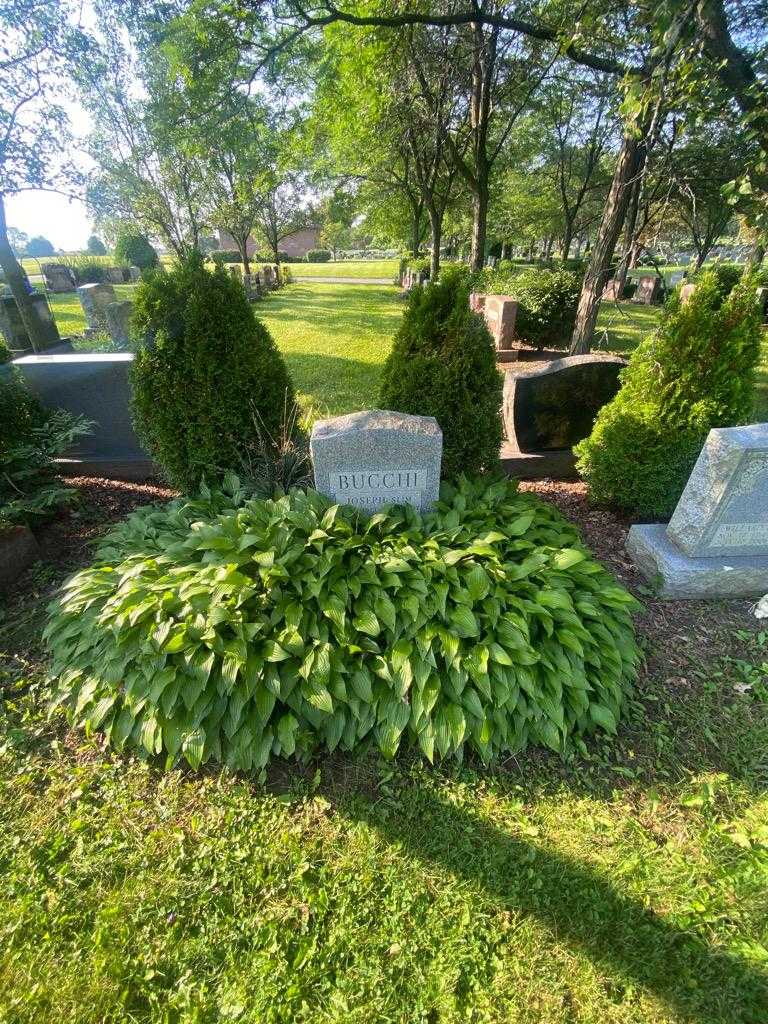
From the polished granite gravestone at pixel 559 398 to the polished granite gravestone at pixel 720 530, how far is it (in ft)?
6.18

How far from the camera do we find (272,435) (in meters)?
3.94

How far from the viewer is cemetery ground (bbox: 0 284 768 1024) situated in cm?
164

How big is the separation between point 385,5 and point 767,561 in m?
7.74

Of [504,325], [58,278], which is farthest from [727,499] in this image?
[58,278]

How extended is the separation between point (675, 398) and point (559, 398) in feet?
4.39

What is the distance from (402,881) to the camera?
1.92 m

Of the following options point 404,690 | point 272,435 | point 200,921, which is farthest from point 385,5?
point 200,921

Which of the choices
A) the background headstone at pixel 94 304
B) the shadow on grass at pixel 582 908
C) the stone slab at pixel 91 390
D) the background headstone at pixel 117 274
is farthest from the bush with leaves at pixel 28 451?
the background headstone at pixel 117 274

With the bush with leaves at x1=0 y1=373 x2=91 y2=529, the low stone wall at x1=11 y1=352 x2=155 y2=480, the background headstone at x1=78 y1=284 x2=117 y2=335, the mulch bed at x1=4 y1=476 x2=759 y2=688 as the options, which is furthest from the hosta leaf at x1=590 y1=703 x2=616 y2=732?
the background headstone at x1=78 y1=284 x2=117 y2=335

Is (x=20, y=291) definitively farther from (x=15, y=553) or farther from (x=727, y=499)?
(x=727, y=499)

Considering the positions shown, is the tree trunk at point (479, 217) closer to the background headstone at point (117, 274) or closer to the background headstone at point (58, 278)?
the background headstone at point (58, 278)

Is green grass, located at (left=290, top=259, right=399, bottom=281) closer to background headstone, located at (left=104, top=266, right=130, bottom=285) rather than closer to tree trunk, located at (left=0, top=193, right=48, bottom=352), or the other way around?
background headstone, located at (left=104, top=266, right=130, bottom=285)

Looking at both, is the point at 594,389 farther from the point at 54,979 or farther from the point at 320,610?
the point at 54,979

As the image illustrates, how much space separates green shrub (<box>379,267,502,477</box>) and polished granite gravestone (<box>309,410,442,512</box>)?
521 millimetres
